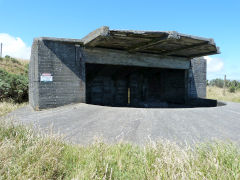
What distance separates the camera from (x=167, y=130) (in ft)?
16.5

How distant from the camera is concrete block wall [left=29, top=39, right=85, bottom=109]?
790 cm

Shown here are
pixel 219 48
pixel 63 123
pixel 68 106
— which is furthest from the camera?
pixel 219 48

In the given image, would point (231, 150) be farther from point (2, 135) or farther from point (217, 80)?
point (217, 80)

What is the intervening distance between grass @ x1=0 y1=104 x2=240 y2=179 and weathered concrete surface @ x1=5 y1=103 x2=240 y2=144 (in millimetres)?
976

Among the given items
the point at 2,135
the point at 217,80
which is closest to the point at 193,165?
the point at 2,135

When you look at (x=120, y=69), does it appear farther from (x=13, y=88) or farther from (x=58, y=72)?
(x=13, y=88)

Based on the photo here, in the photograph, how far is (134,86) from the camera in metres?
14.2

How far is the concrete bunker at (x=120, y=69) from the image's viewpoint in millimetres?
7844

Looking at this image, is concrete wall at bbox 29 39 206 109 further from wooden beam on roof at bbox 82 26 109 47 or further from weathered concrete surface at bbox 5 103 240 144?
weathered concrete surface at bbox 5 103 240 144

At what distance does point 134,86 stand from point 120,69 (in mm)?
2030

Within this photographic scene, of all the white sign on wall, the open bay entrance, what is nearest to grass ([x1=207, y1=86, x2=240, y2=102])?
the open bay entrance

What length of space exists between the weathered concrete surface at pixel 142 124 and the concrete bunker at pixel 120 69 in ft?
5.43

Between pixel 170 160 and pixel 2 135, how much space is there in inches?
131

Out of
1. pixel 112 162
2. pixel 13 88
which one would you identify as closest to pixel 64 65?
pixel 112 162
